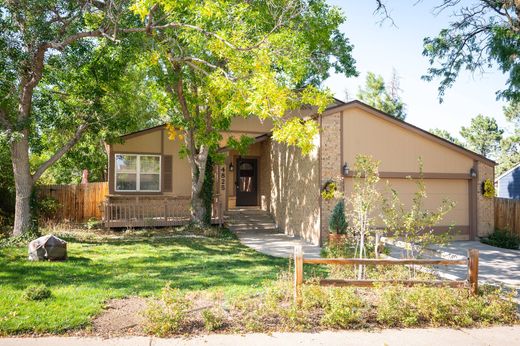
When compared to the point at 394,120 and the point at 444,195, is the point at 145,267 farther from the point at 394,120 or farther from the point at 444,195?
the point at 444,195

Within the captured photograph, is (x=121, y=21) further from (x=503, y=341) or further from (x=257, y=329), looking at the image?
(x=503, y=341)

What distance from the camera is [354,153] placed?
12070 mm

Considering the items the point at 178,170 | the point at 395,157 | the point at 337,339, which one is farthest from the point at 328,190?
the point at 178,170

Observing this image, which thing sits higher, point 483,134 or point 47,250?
point 483,134

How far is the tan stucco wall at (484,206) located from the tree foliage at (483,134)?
1223 inches

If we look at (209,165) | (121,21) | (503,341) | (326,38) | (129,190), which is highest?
(326,38)

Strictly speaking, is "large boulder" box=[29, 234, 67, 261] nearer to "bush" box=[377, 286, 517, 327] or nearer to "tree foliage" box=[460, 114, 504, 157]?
"bush" box=[377, 286, 517, 327]

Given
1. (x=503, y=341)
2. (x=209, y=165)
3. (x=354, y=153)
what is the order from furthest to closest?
(x=209, y=165)
(x=354, y=153)
(x=503, y=341)

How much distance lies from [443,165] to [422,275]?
7.62 m

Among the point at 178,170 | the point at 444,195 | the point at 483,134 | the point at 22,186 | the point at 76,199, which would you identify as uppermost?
the point at 483,134

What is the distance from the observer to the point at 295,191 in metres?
13.7

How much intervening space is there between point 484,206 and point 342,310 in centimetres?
1086

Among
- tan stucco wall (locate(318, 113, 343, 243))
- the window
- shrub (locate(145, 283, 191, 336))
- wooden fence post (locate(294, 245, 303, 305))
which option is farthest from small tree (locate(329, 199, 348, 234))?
the window

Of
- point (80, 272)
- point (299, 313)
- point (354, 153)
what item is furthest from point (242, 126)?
point (299, 313)
